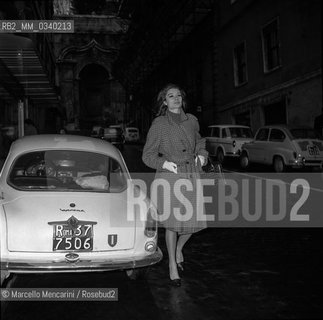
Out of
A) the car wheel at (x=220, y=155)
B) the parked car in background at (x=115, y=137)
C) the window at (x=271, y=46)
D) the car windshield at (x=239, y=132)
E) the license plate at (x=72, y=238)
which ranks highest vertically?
the window at (x=271, y=46)

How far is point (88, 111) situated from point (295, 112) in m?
41.7

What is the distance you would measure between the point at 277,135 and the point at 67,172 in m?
11.7

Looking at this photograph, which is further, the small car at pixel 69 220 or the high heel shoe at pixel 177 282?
the high heel shoe at pixel 177 282

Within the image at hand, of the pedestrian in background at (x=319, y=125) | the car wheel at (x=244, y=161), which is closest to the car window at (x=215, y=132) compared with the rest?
the car wheel at (x=244, y=161)

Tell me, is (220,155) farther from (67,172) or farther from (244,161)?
(67,172)

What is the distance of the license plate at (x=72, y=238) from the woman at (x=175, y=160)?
→ 0.83 meters

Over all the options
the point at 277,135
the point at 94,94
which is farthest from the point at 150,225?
the point at 94,94

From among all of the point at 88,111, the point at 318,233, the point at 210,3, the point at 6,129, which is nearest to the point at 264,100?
the point at 210,3

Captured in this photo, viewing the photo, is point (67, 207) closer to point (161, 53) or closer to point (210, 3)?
point (210, 3)

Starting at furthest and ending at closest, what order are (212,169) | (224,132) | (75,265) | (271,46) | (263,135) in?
(271,46), (224,132), (263,135), (212,169), (75,265)

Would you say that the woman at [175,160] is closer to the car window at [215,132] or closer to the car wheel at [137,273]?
the car wheel at [137,273]

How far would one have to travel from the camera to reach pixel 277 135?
15758 millimetres

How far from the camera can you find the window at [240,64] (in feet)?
85.8

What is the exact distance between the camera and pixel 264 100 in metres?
23.2
